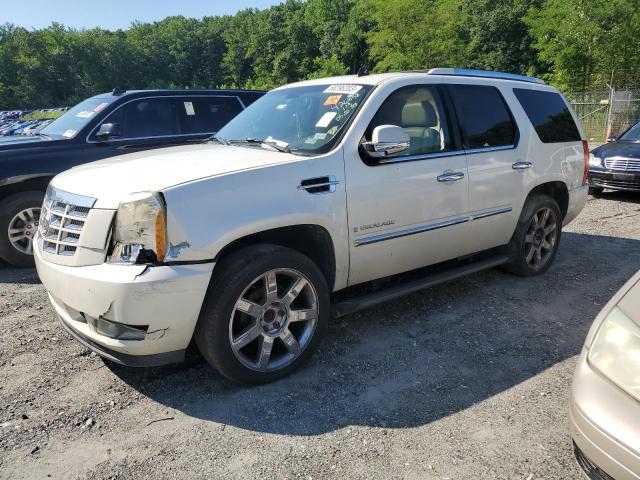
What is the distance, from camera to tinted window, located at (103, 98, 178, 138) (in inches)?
252

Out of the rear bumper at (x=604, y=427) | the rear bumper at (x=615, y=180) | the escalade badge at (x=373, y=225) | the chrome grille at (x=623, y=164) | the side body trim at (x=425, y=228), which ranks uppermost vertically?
the escalade badge at (x=373, y=225)

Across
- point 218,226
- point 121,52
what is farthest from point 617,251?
point 121,52

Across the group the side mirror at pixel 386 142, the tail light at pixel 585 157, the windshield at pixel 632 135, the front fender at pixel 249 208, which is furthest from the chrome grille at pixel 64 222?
the windshield at pixel 632 135

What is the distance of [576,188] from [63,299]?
196 inches

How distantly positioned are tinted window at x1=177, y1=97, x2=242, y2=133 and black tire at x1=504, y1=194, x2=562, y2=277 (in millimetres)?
4321

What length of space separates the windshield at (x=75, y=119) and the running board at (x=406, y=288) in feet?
14.4

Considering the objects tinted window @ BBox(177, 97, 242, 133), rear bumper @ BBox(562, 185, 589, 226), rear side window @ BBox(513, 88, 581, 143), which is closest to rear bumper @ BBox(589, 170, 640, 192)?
rear bumper @ BBox(562, 185, 589, 226)

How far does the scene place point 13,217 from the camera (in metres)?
5.52

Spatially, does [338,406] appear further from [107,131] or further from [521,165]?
[107,131]

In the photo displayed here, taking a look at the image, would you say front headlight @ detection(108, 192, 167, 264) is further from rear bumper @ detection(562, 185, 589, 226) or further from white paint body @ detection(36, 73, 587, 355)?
rear bumper @ detection(562, 185, 589, 226)

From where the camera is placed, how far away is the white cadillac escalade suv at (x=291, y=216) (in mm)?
2744

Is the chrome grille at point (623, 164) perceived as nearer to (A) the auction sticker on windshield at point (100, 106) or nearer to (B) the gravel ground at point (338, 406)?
(B) the gravel ground at point (338, 406)

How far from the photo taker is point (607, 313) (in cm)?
234

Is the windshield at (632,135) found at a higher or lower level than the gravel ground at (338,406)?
higher
